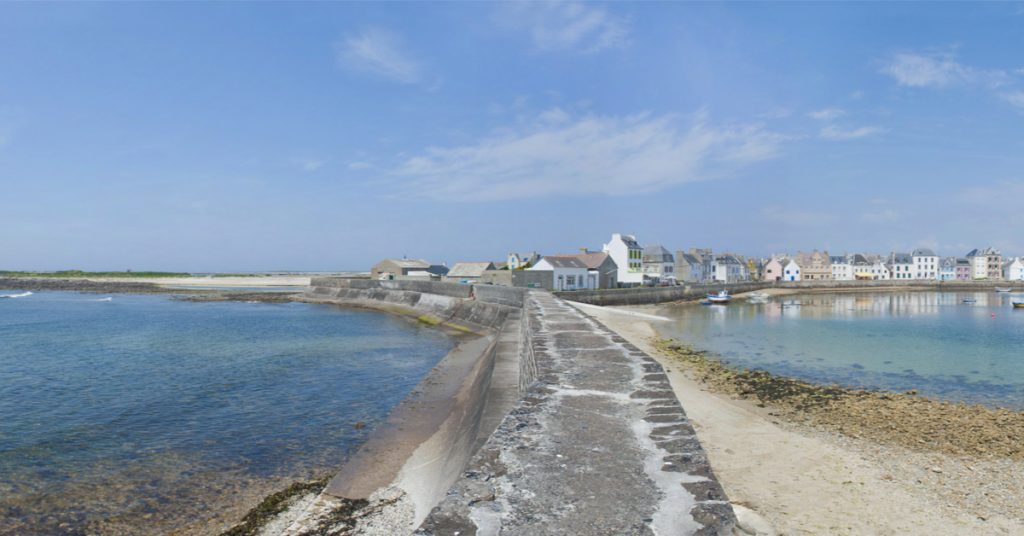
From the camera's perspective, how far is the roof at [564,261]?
52.3m

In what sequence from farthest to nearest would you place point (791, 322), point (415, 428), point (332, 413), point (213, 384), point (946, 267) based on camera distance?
point (946, 267) → point (791, 322) → point (213, 384) → point (332, 413) → point (415, 428)

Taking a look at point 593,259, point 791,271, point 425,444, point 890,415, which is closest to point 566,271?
point 593,259

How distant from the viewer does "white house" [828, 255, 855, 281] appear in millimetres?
114375

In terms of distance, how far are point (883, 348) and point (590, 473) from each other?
27.8 meters

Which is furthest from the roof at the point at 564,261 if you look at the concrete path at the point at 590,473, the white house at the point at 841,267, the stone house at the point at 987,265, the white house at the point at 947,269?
the stone house at the point at 987,265

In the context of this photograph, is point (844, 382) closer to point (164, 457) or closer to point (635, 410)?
point (635, 410)

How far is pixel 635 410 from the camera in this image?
253 inches

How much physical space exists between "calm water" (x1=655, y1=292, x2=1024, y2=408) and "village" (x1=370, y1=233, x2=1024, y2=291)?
40.5 feet

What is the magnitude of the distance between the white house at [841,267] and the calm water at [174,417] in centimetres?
11219

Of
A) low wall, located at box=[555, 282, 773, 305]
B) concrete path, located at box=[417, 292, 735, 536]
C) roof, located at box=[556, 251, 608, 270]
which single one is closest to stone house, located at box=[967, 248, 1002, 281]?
low wall, located at box=[555, 282, 773, 305]

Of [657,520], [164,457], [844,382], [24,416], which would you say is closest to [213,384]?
[24,416]

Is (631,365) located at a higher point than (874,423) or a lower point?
higher

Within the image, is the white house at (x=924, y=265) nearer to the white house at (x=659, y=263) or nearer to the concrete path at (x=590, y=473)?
the white house at (x=659, y=263)

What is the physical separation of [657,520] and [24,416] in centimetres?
1672
